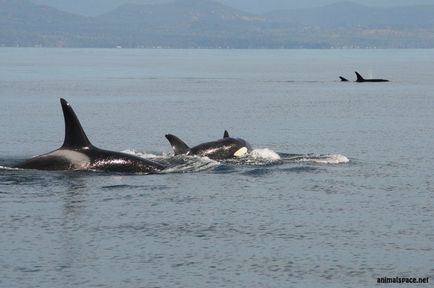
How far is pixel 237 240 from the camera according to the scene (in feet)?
52.1

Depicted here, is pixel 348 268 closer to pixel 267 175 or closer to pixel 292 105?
pixel 267 175

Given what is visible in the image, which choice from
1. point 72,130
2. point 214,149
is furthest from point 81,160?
point 214,149

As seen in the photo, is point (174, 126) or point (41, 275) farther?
point (174, 126)

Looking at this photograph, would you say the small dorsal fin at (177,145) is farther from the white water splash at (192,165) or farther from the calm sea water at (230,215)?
the calm sea water at (230,215)

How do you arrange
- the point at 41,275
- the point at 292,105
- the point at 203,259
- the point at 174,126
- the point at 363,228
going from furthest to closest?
the point at 292,105, the point at 174,126, the point at 363,228, the point at 203,259, the point at 41,275

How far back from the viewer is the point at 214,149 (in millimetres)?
26000

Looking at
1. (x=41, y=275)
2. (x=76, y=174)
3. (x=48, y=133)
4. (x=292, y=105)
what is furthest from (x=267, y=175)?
(x=292, y=105)

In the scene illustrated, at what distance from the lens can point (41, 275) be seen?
13.7 m

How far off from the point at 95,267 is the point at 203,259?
5.08 ft

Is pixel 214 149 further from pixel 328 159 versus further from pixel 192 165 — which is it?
pixel 328 159

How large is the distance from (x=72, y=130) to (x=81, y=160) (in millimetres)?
1094

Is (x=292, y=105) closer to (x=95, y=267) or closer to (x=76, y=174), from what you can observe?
(x=76, y=174)

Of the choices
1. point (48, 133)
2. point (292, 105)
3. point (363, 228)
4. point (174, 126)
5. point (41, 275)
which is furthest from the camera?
point (292, 105)

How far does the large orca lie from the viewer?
72.2 feet
